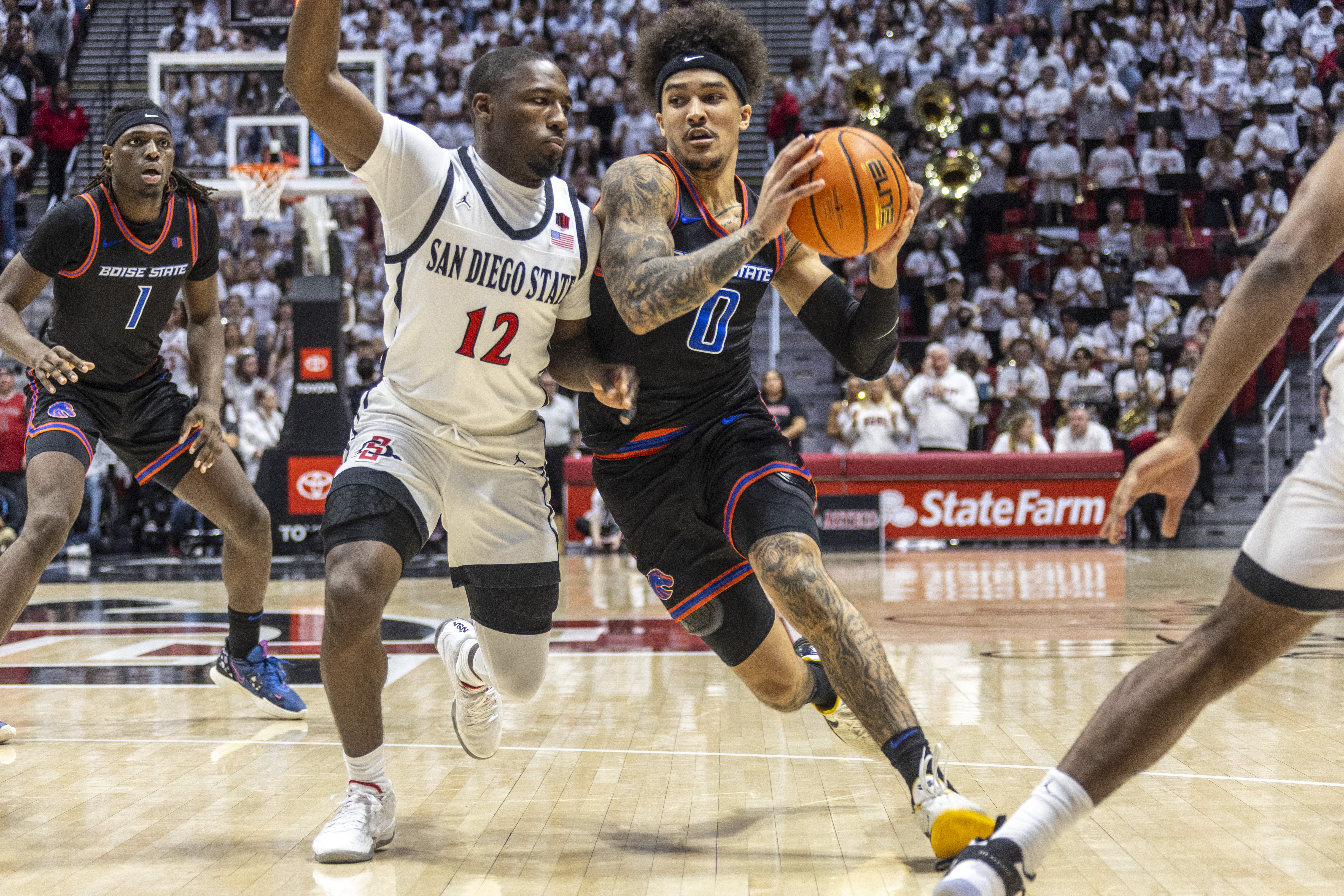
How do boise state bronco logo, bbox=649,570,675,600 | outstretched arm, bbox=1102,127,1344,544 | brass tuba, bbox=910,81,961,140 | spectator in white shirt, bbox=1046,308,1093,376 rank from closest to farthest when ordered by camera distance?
outstretched arm, bbox=1102,127,1344,544 → boise state bronco logo, bbox=649,570,675,600 → spectator in white shirt, bbox=1046,308,1093,376 → brass tuba, bbox=910,81,961,140

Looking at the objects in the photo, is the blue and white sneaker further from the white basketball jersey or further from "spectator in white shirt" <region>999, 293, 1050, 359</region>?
"spectator in white shirt" <region>999, 293, 1050, 359</region>

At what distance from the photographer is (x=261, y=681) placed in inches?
194

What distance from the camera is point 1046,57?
55.8 feet

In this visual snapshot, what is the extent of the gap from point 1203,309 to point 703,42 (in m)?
12.6

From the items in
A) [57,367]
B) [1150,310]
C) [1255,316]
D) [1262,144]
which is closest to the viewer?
[1255,316]

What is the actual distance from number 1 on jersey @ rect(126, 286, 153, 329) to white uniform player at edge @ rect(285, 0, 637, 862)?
1.74 meters

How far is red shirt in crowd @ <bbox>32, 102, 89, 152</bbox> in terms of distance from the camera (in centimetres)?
1593

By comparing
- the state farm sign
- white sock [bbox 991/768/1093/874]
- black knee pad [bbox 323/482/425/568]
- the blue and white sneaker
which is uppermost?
black knee pad [bbox 323/482/425/568]

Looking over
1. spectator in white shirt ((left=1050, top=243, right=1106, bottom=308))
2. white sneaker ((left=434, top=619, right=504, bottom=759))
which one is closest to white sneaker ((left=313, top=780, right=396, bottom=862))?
white sneaker ((left=434, top=619, right=504, bottom=759))

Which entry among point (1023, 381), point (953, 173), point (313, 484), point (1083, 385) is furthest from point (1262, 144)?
point (313, 484)

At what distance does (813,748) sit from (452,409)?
1867 millimetres

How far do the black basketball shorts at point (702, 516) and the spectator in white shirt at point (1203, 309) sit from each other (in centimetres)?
1230

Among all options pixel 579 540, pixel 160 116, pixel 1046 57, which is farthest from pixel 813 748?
pixel 1046 57

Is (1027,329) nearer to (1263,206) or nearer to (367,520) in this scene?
(1263,206)
